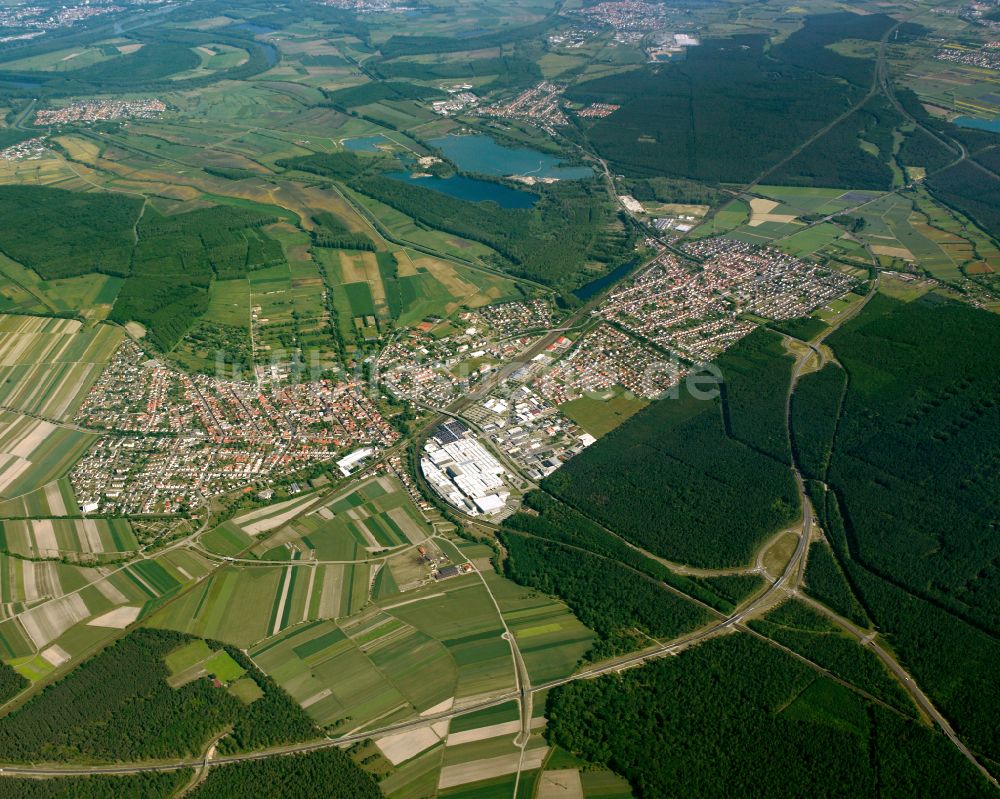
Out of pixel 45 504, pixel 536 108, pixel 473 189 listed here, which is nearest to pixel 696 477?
pixel 45 504

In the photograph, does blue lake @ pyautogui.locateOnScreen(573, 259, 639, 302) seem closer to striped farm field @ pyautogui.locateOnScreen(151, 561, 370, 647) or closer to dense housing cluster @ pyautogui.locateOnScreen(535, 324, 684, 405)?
dense housing cluster @ pyautogui.locateOnScreen(535, 324, 684, 405)

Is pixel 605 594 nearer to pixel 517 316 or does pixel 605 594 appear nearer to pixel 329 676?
pixel 329 676

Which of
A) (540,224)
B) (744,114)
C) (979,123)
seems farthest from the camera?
(744,114)

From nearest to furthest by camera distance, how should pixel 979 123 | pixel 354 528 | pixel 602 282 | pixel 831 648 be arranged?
pixel 831 648, pixel 354 528, pixel 602 282, pixel 979 123

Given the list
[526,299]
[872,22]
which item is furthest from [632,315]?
[872,22]

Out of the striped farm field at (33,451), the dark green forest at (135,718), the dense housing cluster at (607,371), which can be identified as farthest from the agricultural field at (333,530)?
→ the dense housing cluster at (607,371)

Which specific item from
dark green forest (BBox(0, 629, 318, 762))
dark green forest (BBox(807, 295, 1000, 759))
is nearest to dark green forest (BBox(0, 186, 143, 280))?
dark green forest (BBox(0, 629, 318, 762))
